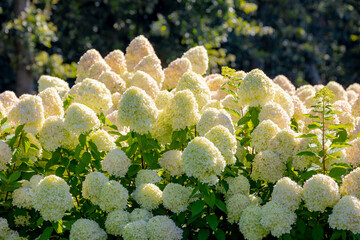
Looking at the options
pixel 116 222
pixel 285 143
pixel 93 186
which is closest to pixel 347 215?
pixel 285 143

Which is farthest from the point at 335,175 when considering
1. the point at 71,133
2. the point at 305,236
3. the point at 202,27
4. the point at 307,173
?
the point at 202,27

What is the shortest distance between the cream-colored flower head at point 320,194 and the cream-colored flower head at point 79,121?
103 centimetres

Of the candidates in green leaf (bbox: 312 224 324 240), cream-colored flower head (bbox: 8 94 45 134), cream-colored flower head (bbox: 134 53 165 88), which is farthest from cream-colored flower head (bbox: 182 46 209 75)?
green leaf (bbox: 312 224 324 240)

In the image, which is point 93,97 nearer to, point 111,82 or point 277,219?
point 111,82

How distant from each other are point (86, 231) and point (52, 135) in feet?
1.70

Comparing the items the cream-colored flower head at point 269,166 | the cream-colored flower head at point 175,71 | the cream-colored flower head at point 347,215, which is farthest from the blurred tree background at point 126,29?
the cream-colored flower head at point 347,215

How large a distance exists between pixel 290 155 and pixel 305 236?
400 millimetres

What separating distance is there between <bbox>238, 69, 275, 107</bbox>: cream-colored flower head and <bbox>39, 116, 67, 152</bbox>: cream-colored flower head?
919mm

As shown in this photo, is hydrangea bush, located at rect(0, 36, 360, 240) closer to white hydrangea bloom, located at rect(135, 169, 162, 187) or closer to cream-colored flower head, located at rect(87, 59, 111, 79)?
white hydrangea bloom, located at rect(135, 169, 162, 187)

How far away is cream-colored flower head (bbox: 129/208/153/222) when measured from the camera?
7.52 feet

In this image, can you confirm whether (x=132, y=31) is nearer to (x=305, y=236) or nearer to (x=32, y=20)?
(x=32, y=20)

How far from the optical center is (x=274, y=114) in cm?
269

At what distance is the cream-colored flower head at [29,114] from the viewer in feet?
8.29

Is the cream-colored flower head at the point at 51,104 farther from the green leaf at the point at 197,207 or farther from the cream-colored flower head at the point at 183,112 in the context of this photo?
the green leaf at the point at 197,207
